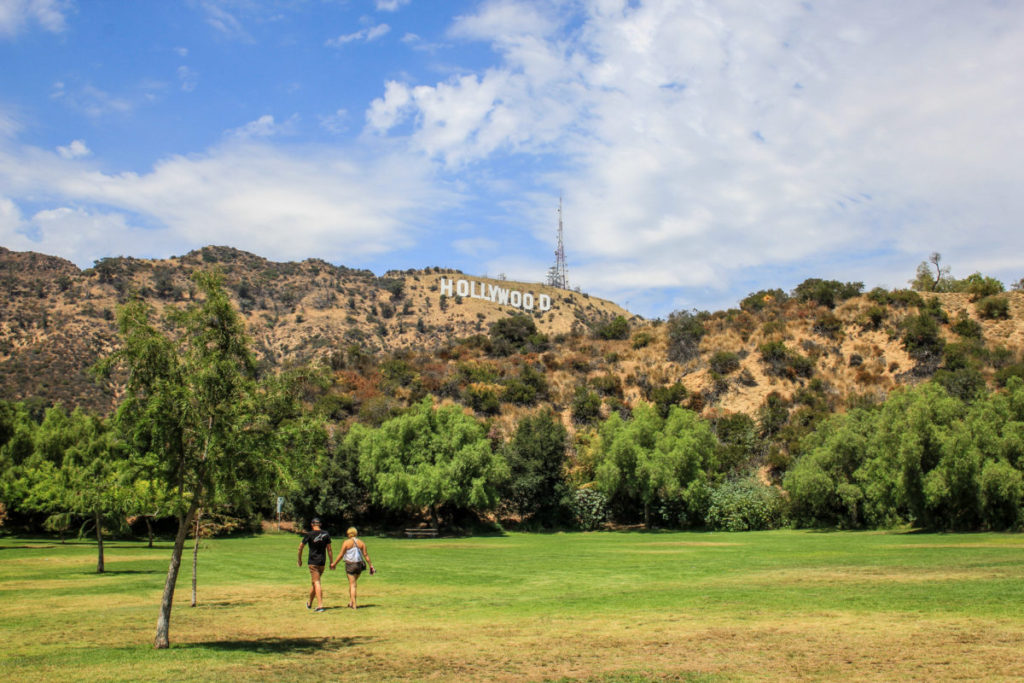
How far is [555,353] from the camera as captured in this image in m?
85.2

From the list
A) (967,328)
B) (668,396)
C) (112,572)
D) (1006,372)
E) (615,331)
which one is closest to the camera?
(112,572)

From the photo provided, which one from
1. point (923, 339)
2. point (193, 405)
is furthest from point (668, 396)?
point (193, 405)

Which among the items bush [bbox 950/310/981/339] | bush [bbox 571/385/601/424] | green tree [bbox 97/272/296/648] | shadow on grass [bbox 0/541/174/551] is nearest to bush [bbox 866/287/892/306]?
bush [bbox 950/310/981/339]

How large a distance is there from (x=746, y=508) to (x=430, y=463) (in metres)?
21.0

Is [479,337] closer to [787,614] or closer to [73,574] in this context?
[73,574]

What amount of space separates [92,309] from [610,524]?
85.6 meters

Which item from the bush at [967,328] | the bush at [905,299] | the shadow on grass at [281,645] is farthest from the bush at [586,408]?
the shadow on grass at [281,645]

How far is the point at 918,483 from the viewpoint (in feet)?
117

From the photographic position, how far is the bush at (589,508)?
5394cm

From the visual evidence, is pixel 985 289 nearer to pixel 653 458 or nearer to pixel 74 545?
pixel 653 458

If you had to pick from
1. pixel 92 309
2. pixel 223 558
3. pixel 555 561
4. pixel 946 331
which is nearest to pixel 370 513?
pixel 223 558

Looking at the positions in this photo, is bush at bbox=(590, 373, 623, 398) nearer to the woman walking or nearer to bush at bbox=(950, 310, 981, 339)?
bush at bbox=(950, 310, 981, 339)

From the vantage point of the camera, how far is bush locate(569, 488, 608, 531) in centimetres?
5394

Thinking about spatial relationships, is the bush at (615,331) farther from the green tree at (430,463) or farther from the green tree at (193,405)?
the green tree at (193,405)
